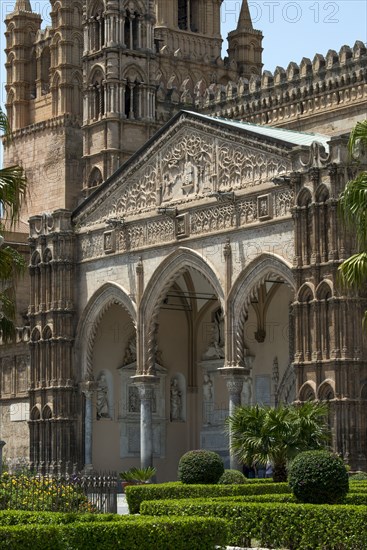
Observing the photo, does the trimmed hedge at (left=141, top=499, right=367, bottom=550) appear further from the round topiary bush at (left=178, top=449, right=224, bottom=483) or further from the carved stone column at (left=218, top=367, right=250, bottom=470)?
the carved stone column at (left=218, top=367, right=250, bottom=470)

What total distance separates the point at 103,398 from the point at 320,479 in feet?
82.2

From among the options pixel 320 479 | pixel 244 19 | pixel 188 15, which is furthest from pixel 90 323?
pixel 320 479

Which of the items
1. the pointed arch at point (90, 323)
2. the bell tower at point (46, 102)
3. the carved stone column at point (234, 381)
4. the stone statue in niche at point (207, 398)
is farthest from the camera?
the bell tower at point (46, 102)

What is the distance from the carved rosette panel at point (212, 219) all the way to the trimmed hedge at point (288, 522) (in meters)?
18.2

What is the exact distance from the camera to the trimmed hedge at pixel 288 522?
21.4 m

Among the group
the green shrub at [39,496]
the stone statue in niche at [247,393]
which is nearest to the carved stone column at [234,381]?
the stone statue in niche at [247,393]

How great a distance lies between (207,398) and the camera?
4953 cm

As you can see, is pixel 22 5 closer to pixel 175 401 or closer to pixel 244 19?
pixel 244 19

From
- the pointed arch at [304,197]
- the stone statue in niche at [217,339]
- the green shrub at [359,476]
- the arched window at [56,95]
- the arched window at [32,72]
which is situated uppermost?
the arched window at [32,72]

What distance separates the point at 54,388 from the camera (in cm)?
4753

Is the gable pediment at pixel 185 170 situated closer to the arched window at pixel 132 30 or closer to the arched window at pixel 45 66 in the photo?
the arched window at pixel 132 30

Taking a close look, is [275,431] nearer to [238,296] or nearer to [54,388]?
[238,296]

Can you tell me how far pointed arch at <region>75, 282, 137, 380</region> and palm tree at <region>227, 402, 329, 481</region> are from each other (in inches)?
626

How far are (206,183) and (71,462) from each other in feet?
37.9
